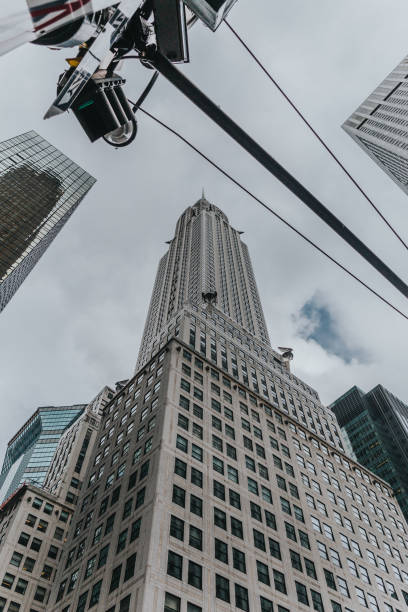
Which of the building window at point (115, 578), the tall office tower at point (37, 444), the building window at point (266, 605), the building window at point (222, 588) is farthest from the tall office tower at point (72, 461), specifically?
Answer: the tall office tower at point (37, 444)

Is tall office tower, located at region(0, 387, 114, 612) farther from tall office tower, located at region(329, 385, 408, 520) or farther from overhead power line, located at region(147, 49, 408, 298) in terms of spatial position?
tall office tower, located at region(329, 385, 408, 520)

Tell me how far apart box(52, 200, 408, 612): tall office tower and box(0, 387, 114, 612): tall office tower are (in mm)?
13110

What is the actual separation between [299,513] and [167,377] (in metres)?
24.2

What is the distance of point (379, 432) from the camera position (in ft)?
518

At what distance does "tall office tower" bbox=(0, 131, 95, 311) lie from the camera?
436 feet

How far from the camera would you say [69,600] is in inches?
1631

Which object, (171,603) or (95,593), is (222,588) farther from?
(95,593)

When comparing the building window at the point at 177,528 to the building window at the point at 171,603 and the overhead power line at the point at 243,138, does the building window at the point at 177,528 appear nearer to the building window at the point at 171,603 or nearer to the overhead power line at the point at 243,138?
the building window at the point at 171,603

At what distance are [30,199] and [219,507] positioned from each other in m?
138

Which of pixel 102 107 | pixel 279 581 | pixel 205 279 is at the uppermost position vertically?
pixel 205 279

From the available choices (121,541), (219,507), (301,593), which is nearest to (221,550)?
(219,507)

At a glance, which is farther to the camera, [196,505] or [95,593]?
[196,505]

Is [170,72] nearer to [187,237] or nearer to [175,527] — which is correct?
[175,527]

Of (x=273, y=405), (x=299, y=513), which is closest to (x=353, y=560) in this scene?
(x=299, y=513)
